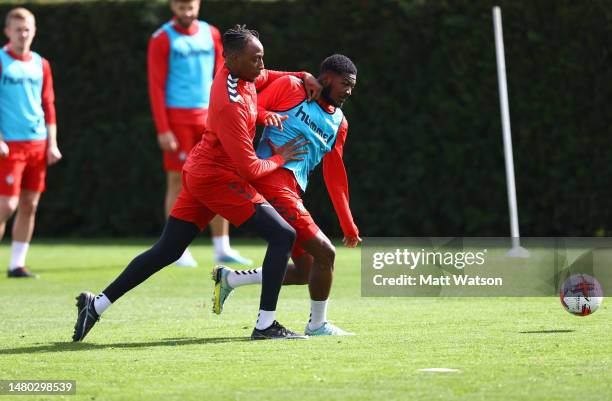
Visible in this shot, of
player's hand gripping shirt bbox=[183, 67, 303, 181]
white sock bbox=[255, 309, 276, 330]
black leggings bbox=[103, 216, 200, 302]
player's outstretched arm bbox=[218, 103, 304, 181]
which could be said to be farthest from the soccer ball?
black leggings bbox=[103, 216, 200, 302]

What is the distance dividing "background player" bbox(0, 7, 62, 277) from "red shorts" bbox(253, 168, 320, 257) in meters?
4.96

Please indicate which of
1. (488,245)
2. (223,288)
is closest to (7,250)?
(488,245)

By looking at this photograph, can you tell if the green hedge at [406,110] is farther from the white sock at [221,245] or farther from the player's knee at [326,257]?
the player's knee at [326,257]

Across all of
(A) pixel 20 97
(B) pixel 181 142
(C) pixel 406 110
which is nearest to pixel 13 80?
(A) pixel 20 97

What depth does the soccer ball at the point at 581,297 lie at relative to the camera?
27.0ft

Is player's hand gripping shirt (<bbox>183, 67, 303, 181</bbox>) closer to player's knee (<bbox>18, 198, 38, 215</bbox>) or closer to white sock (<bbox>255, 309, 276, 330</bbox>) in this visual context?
white sock (<bbox>255, 309, 276, 330</bbox>)

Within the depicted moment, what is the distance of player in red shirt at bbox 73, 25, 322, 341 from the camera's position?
296 inches

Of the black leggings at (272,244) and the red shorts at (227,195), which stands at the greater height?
the red shorts at (227,195)

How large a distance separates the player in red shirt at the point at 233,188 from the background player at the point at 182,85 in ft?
17.0

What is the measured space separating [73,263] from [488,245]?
4771 millimetres

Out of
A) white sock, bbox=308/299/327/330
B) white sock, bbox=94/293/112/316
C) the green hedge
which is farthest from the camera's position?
the green hedge

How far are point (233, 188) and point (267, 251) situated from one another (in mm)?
440

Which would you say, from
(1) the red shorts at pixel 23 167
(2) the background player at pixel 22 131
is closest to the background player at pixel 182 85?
(2) the background player at pixel 22 131

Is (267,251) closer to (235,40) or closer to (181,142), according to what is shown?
(235,40)
